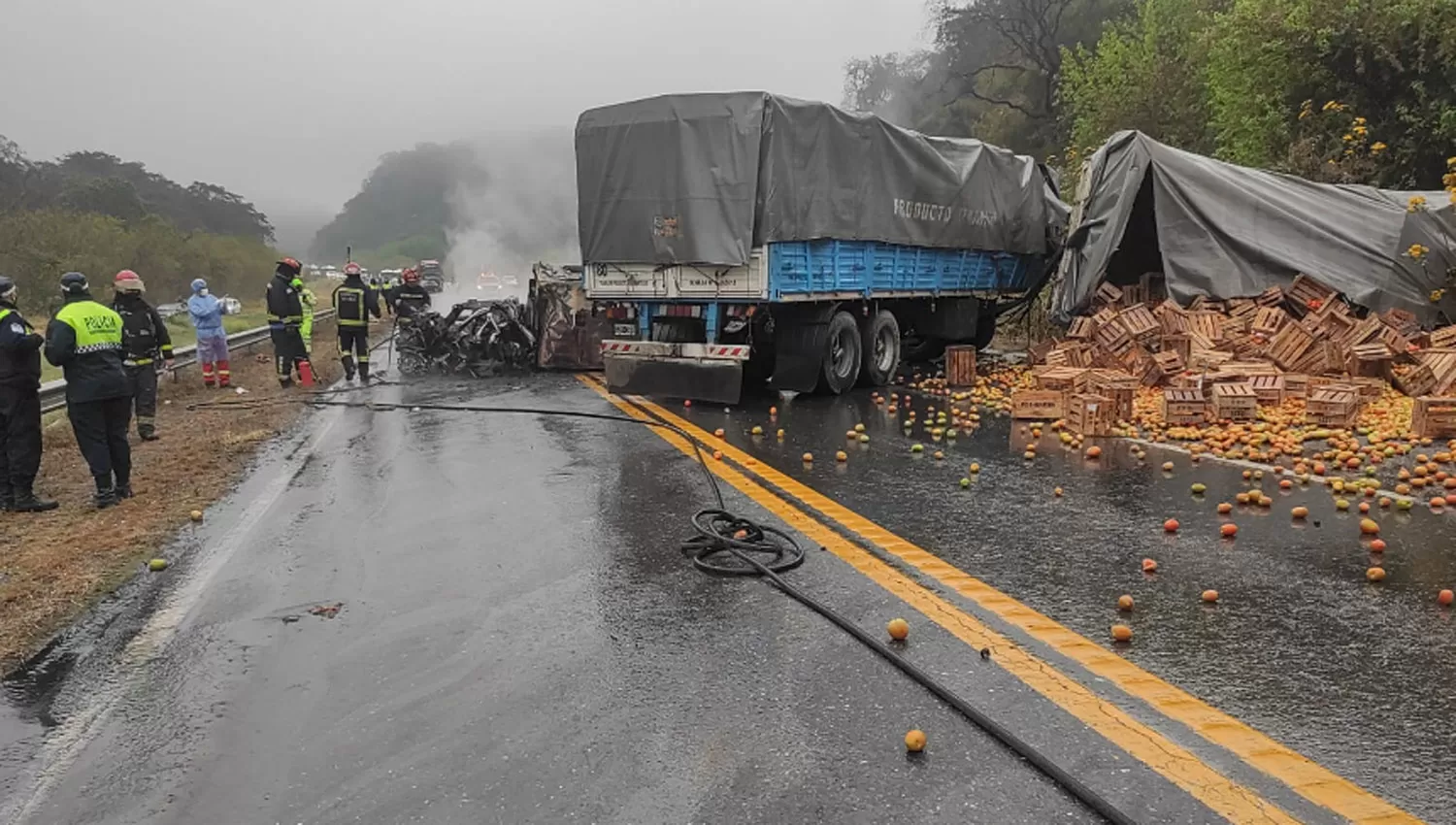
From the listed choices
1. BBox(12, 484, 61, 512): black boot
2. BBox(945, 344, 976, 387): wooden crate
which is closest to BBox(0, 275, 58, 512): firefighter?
BBox(12, 484, 61, 512): black boot

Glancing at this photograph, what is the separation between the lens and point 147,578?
530 cm

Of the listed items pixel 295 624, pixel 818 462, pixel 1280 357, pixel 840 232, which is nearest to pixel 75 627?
pixel 295 624

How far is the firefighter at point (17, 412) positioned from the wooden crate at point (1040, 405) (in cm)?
855

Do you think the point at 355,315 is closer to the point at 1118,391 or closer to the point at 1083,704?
the point at 1118,391

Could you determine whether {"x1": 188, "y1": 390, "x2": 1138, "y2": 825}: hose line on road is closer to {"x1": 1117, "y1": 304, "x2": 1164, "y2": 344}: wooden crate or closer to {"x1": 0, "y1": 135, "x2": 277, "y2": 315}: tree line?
{"x1": 1117, "y1": 304, "x2": 1164, "y2": 344}: wooden crate

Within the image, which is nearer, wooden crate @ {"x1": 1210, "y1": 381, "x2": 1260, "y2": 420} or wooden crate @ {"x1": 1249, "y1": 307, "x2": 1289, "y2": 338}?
wooden crate @ {"x1": 1210, "y1": 381, "x2": 1260, "y2": 420}

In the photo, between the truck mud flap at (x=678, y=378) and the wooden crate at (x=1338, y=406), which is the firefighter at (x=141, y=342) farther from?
the wooden crate at (x=1338, y=406)

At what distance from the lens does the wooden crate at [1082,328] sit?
41.6 ft

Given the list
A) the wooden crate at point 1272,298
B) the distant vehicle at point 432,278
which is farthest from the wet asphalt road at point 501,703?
the distant vehicle at point 432,278

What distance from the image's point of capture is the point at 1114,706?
3328mm

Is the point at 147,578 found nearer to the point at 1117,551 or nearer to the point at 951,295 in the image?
the point at 1117,551

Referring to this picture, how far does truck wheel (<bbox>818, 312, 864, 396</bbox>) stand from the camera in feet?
38.0

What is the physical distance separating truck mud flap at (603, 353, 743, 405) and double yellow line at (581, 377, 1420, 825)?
16.7 feet

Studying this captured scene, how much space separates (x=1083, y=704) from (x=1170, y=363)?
341 inches
